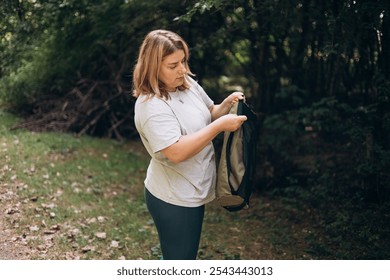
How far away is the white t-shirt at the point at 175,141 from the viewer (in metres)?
2.58

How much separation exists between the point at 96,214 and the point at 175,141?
2.63 meters

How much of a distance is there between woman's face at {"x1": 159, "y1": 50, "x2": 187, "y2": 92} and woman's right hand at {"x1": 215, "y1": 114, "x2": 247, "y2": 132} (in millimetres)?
329

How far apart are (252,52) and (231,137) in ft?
13.9

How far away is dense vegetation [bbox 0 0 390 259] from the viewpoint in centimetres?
466

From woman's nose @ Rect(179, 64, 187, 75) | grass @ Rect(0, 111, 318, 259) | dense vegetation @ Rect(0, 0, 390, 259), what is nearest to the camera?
woman's nose @ Rect(179, 64, 187, 75)

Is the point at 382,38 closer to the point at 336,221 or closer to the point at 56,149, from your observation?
the point at 336,221

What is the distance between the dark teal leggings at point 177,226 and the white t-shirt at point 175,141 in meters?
0.04

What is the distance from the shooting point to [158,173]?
2818 mm

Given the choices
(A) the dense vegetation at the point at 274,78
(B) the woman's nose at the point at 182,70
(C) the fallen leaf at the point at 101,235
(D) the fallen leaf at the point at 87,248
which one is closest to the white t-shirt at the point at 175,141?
(B) the woman's nose at the point at 182,70

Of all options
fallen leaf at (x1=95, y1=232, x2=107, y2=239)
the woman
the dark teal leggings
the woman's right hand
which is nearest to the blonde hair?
the woman

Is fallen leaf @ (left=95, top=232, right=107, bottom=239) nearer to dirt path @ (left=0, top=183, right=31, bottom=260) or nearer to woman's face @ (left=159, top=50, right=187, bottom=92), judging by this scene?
dirt path @ (left=0, top=183, right=31, bottom=260)

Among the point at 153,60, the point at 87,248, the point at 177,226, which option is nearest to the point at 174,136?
the point at 153,60

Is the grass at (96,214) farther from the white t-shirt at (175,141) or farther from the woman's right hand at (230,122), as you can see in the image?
the woman's right hand at (230,122)

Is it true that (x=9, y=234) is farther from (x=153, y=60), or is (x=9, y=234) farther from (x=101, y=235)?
(x=153, y=60)
